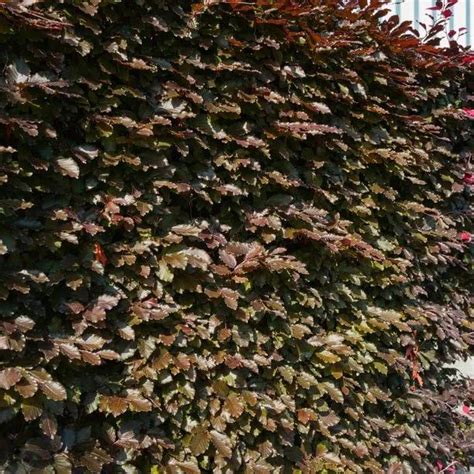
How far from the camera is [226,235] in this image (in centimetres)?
217

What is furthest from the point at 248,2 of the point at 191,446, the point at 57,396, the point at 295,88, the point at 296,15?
the point at 191,446

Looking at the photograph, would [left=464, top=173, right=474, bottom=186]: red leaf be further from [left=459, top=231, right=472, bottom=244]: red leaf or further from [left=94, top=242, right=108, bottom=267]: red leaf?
[left=94, top=242, right=108, bottom=267]: red leaf

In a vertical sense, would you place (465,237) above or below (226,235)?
above

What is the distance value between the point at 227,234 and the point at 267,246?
21 cm

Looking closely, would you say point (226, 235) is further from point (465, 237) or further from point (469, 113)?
point (469, 113)

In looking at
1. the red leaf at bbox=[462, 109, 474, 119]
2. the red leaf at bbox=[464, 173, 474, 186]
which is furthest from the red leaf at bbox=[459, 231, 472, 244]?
the red leaf at bbox=[462, 109, 474, 119]

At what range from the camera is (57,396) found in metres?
1.66

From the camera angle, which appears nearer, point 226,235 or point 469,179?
point 226,235

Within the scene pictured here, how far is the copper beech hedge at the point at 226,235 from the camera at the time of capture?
173 cm

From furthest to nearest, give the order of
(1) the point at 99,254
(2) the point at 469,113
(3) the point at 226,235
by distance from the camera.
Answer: (2) the point at 469,113 < (3) the point at 226,235 < (1) the point at 99,254

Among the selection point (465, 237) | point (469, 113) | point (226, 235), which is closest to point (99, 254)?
point (226, 235)

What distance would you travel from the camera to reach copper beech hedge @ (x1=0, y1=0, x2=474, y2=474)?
5.69 ft

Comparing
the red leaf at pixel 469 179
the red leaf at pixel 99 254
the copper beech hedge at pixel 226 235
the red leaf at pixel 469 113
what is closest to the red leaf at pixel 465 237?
the copper beech hedge at pixel 226 235

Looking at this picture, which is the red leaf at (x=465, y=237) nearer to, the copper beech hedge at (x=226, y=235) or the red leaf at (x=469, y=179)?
the copper beech hedge at (x=226, y=235)
